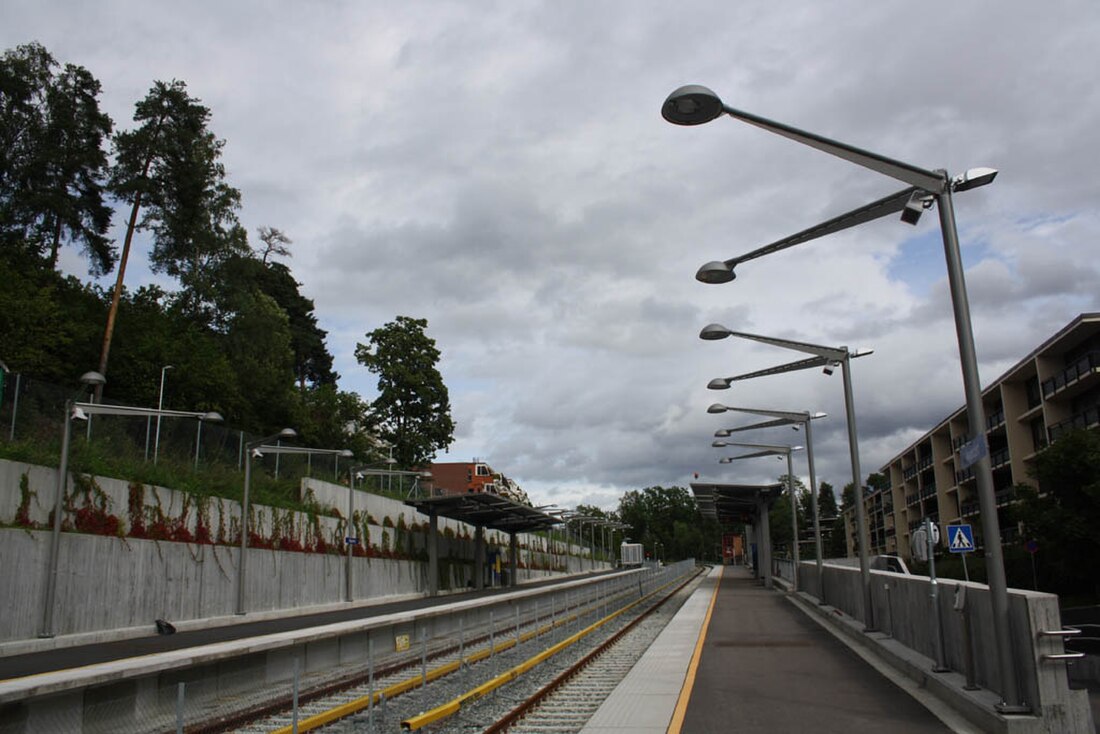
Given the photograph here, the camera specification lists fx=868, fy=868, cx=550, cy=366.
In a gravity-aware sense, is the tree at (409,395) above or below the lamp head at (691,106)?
above

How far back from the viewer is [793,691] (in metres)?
12.0

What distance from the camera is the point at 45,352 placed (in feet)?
131

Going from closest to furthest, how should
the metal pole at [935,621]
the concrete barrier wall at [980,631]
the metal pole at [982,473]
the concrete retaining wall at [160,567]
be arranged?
1. the concrete barrier wall at [980,631]
2. the metal pole at [982,473]
3. the metal pole at [935,621]
4. the concrete retaining wall at [160,567]

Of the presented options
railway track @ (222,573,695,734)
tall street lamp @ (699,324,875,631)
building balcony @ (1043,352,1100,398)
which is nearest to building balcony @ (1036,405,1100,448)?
building balcony @ (1043,352,1100,398)

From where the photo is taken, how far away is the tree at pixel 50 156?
46.2 meters

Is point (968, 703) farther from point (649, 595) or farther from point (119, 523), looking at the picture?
point (649, 595)

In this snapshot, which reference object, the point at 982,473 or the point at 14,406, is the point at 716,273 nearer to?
the point at 982,473

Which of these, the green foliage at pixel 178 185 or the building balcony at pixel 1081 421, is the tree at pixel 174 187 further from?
the building balcony at pixel 1081 421

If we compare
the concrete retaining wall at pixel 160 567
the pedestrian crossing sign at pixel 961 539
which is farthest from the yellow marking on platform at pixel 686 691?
the concrete retaining wall at pixel 160 567

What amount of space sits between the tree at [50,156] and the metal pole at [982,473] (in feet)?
154

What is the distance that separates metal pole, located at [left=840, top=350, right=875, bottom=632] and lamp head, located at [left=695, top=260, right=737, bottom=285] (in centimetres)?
742

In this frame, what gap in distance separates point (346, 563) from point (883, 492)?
270 feet

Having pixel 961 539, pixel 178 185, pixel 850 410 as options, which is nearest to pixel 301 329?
pixel 178 185

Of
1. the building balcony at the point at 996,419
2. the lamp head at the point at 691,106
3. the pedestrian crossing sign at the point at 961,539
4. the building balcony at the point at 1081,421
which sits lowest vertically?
the pedestrian crossing sign at the point at 961,539
